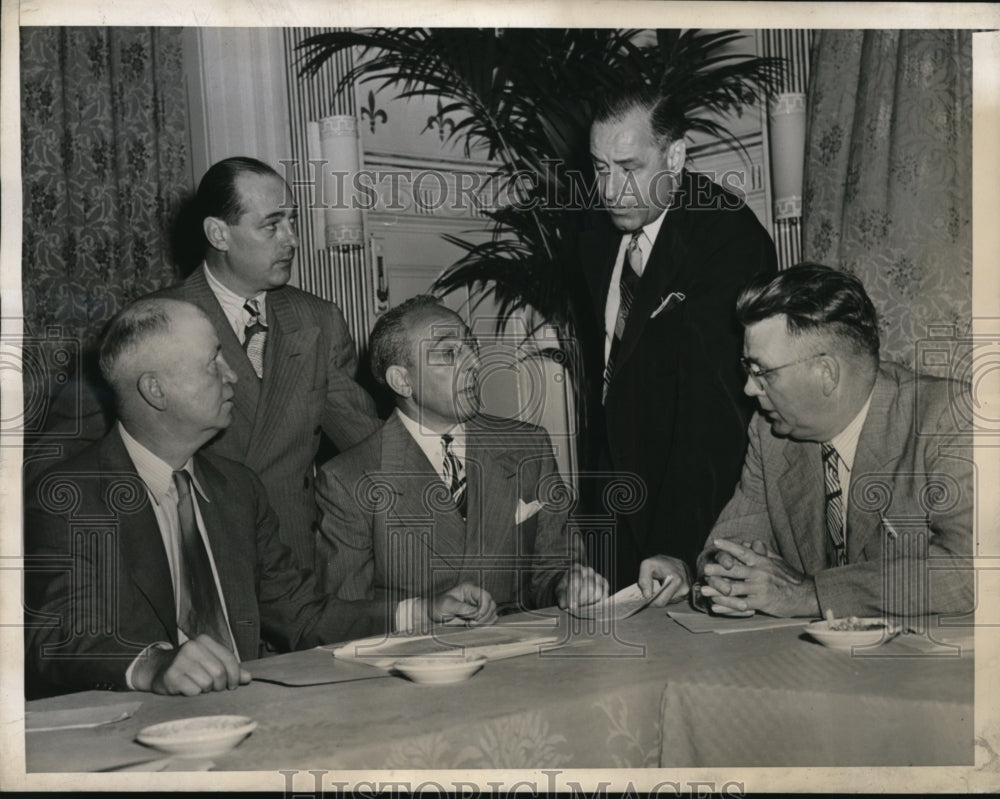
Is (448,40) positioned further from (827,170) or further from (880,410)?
(880,410)

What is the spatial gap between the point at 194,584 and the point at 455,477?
38.0 inches

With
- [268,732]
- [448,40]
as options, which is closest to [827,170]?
[448,40]

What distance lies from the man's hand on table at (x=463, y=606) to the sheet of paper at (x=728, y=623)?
2.17 ft

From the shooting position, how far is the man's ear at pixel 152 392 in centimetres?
386

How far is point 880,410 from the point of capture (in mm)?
4105

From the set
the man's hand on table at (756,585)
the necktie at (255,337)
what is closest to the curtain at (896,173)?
the man's hand on table at (756,585)

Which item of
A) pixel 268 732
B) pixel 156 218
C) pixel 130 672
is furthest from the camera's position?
pixel 156 218

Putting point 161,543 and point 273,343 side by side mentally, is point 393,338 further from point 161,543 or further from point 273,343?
point 161,543

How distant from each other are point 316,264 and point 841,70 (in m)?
2.06

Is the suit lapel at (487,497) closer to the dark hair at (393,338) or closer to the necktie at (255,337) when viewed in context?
the dark hair at (393,338)

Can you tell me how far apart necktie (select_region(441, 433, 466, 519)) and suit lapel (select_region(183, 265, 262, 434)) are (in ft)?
2.28

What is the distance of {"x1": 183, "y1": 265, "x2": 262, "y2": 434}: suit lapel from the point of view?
4008 millimetres

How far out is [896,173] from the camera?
14.0ft

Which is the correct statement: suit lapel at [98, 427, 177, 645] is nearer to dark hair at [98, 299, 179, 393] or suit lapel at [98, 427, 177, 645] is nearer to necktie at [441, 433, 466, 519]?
dark hair at [98, 299, 179, 393]
